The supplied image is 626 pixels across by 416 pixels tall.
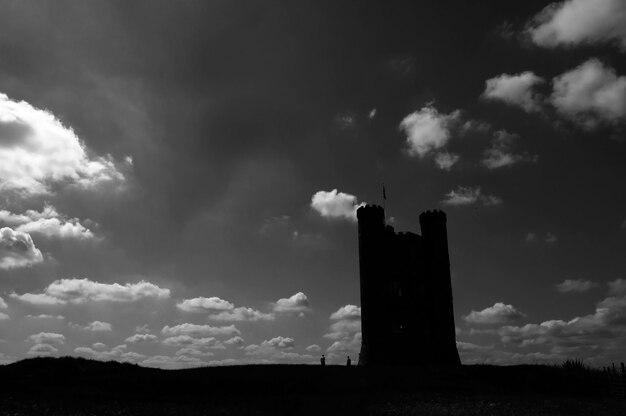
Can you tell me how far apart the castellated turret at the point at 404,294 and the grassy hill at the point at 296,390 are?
439 inches

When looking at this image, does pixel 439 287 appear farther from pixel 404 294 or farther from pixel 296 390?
pixel 296 390

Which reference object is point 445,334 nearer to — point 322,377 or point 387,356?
point 387,356

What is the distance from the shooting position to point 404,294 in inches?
2128

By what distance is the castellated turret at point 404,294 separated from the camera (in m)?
52.0

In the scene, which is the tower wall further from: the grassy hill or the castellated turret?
the grassy hill

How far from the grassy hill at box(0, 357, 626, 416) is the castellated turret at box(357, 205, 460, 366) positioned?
11152 millimetres

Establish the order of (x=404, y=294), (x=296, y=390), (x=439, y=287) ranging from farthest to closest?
(x=439, y=287), (x=404, y=294), (x=296, y=390)

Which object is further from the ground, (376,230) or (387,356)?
(376,230)

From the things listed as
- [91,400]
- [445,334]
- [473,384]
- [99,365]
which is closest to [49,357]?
[99,365]

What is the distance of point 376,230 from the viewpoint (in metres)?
55.3

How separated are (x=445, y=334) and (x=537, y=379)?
14175 mm

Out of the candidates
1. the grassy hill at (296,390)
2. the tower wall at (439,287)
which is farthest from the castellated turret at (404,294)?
the grassy hill at (296,390)

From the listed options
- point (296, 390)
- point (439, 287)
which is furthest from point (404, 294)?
point (296, 390)

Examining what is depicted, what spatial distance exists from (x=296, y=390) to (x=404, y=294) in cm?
2273
